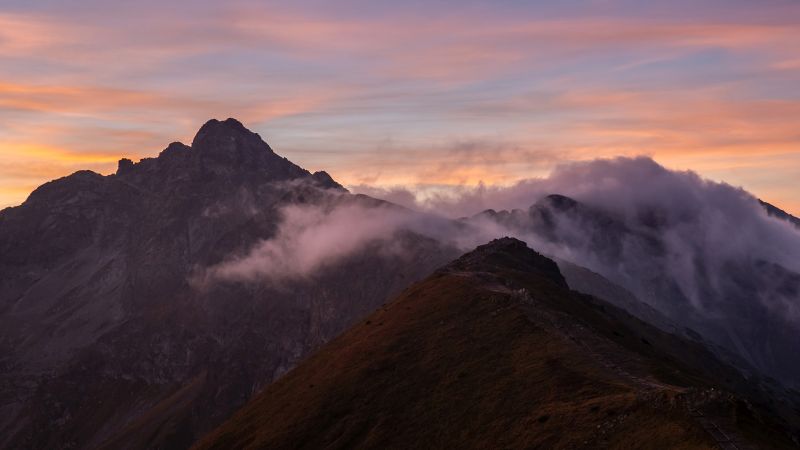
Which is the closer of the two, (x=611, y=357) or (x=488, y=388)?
(x=488, y=388)

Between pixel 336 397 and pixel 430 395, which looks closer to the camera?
pixel 430 395

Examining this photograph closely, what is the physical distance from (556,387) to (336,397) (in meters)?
51.5

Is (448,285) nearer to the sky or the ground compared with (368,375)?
nearer to the sky

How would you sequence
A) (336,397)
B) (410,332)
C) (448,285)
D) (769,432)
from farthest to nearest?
(448,285) < (410,332) < (336,397) < (769,432)

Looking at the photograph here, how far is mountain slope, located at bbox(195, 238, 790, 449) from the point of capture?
8644 centimetres

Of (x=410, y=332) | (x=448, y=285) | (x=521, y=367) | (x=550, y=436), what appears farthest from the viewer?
(x=448, y=285)

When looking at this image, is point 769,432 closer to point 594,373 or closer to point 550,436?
point 550,436

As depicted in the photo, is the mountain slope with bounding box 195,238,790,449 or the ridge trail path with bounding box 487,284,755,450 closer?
the ridge trail path with bounding box 487,284,755,450

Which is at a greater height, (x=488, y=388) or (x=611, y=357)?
(x=611, y=357)

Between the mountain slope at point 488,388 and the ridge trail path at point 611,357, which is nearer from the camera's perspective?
the ridge trail path at point 611,357

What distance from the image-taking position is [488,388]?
122938 millimetres

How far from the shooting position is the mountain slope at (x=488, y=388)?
86.4 m

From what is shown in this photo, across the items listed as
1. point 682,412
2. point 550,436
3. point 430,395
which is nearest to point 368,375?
point 430,395

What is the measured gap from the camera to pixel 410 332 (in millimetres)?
163500
